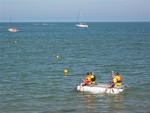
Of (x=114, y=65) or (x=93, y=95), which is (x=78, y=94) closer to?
(x=93, y=95)

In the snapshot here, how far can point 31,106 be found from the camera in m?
26.8

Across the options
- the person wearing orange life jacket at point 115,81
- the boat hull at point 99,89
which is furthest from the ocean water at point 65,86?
the person wearing orange life jacket at point 115,81

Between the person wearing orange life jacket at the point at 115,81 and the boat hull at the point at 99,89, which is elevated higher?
the person wearing orange life jacket at the point at 115,81

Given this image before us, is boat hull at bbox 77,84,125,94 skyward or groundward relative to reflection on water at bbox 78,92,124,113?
skyward

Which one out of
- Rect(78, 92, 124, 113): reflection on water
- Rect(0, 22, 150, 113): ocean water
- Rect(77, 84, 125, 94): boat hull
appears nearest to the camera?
Rect(78, 92, 124, 113): reflection on water

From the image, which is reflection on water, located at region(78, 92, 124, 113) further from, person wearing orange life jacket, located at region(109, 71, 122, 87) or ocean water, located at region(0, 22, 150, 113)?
person wearing orange life jacket, located at region(109, 71, 122, 87)

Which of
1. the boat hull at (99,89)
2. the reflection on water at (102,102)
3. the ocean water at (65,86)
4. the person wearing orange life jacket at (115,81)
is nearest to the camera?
the reflection on water at (102,102)

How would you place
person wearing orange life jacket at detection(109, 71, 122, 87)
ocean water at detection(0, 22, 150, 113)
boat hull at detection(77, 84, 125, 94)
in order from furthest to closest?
person wearing orange life jacket at detection(109, 71, 122, 87), boat hull at detection(77, 84, 125, 94), ocean water at detection(0, 22, 150, 113)

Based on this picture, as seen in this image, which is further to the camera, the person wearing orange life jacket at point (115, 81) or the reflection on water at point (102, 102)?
the person wearing orange life jacket at point (115, 81)

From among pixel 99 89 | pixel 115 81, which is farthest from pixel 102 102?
pixel 115 81

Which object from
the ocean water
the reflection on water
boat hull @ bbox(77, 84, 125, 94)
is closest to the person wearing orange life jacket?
boat hull @ bbox(77, 84, 125, 94)

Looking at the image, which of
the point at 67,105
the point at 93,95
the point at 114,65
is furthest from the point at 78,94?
the point at 114,65

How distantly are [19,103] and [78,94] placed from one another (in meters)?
5.45

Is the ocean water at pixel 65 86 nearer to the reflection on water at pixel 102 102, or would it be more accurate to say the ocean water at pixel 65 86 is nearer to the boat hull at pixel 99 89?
the reflection on water at pixel 102 102
